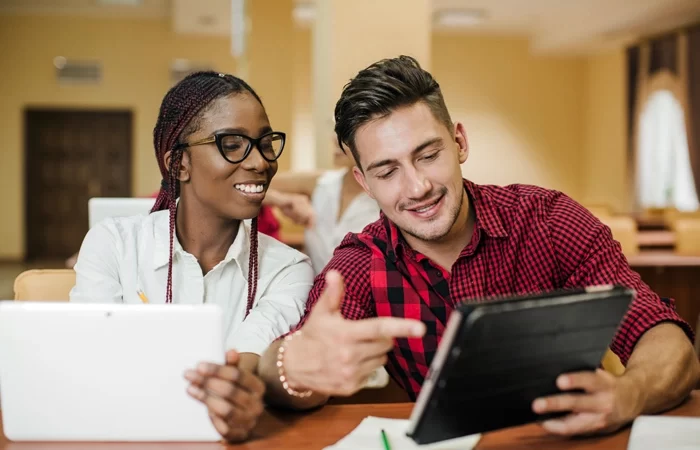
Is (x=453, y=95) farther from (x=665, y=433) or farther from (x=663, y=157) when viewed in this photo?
(x=665, y=433)

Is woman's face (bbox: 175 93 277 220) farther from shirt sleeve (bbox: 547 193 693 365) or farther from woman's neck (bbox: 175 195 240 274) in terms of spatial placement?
shirt sleeve (bbox: 547 193 693 365)

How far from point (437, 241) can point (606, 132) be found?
37.6 ft

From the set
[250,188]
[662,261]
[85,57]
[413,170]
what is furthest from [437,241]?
[85,57]

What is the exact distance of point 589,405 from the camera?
119 cm

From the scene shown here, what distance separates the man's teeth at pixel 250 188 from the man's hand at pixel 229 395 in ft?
1.96

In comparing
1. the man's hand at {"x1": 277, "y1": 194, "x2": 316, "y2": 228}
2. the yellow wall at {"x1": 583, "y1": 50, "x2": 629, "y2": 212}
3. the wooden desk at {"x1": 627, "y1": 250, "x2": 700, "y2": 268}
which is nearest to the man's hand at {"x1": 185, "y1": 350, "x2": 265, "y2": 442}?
the man's hand at {"x1": 277, "y1": 194, "x2": 316, "y2": 228}

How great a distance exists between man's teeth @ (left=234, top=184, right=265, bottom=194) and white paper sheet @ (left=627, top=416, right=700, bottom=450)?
963mm

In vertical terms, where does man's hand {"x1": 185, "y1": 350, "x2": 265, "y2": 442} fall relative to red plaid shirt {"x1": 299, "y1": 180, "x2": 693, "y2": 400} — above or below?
below

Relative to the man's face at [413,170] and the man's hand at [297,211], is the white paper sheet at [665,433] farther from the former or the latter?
the man's hand at [297,211]

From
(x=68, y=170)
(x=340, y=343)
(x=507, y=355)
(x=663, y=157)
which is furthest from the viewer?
(x=68, y=170)

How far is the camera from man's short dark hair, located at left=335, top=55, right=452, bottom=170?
5.29 ft

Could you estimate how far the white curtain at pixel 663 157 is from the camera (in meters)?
10.2

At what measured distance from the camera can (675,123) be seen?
10297 millimetres

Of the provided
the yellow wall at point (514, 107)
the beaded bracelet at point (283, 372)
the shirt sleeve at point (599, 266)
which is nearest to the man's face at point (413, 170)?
the shirt sleeve at point (599, 266)
